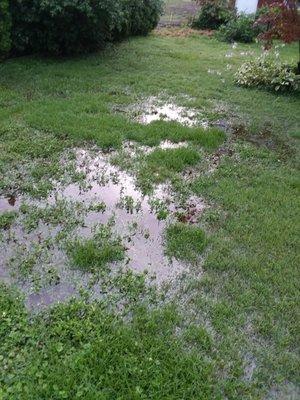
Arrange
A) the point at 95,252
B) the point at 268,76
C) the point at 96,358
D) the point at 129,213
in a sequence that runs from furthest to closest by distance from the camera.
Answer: the point at 268,76 < the point at 129,213 < the point at 95,252 < the point at 96,358

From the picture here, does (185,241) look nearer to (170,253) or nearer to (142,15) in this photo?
(170,253)

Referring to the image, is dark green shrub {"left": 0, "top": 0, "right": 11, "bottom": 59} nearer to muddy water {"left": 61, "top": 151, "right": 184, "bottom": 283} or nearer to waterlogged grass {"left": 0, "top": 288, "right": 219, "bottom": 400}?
muddy water {"left": 61, "top": 151, "right": 184, "bottom": 283}

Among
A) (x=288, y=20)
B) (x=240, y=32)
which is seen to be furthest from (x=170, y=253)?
(x=240, y=32)

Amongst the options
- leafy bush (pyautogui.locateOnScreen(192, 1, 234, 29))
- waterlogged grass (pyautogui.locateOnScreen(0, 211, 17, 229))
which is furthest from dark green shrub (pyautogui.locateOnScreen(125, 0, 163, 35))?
waterlogged grass (pyautogui.locateOnScreen(0, 211, 17, 229))

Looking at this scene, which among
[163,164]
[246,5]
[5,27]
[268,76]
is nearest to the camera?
[163,164]

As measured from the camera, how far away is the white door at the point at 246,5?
566 inches

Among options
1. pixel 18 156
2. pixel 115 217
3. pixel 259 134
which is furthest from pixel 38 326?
pixel 259 134

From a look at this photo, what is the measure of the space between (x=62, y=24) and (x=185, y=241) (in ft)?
19.8

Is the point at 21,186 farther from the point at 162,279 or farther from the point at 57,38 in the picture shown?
the point at 57,38

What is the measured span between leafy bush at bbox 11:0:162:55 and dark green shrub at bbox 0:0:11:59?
0.28 metres

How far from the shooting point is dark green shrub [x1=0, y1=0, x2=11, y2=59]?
7648 millimetres

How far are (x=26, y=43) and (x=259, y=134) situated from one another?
481 cm

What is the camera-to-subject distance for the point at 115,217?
417 cm

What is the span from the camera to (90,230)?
3.93 m
